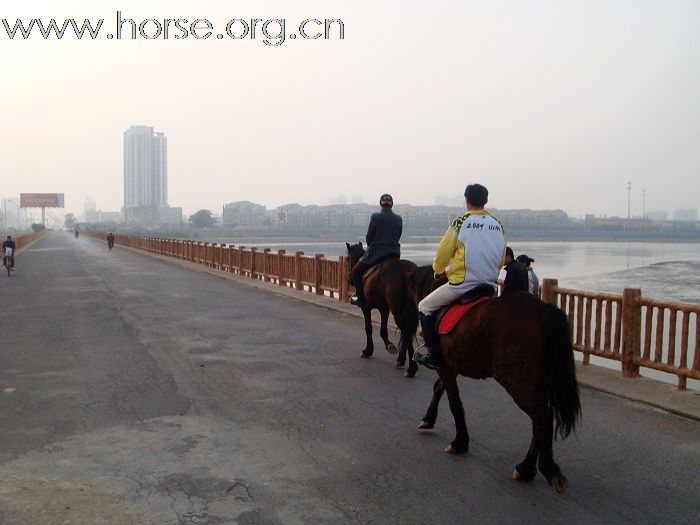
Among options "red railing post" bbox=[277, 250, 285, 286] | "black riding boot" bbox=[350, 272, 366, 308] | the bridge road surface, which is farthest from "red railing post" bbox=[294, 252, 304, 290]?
"black riding boot" bbox=[350, 272, 366, 308]

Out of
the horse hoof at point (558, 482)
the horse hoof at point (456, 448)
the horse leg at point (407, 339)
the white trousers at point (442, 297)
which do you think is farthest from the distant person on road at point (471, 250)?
the horse leg at point (407, 339)

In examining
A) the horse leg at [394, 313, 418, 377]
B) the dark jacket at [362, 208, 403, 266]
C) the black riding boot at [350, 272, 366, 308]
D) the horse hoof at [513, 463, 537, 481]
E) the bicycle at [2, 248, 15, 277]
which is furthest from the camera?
the bicycle at [2, 248, 15, 277]

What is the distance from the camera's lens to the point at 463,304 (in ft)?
19.5

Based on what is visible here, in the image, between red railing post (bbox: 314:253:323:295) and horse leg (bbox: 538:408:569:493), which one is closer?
horse leg (bbox: 538:408:569:493)

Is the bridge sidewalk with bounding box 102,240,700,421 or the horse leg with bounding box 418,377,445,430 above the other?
the horse leg with bounding box 418,377,445,430

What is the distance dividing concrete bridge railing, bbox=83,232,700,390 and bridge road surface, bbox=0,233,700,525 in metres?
0.91

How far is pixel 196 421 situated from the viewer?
275 inches

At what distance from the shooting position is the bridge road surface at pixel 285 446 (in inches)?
191

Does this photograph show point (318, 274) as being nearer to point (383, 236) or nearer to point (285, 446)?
point (383, 236)

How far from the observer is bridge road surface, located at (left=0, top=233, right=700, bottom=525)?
4855mm

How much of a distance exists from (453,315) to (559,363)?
1.05 meters

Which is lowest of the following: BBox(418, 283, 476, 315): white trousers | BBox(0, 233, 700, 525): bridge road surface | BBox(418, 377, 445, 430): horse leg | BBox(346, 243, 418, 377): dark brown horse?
BBox(0, 233, 700, 525): bridge road surface

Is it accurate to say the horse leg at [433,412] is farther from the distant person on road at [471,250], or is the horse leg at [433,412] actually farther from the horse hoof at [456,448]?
the distant person on road at [471,250]

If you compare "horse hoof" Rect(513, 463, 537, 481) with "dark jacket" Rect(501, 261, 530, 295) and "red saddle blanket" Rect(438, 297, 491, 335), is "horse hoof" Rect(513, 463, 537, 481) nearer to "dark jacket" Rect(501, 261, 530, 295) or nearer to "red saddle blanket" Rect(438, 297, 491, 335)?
"red saddle blanket" Rect(438, 297, 491, 335)
